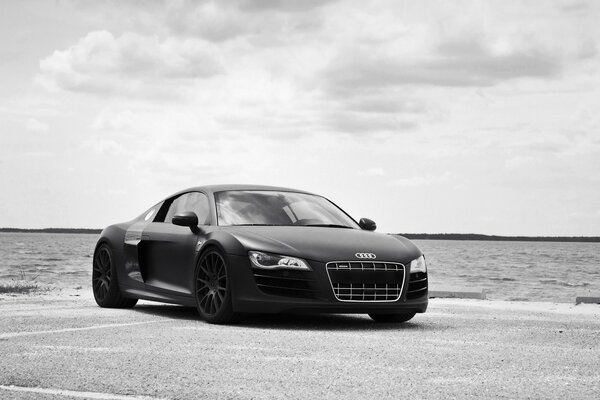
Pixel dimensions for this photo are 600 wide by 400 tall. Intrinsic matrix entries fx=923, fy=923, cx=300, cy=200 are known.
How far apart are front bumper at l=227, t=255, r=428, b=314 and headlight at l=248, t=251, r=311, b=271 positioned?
0.06 m

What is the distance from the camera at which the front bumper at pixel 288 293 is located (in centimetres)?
881

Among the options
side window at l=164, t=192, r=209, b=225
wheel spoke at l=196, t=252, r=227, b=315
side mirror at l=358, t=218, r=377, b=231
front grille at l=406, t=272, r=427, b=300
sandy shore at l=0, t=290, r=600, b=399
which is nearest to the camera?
sandy shore at l=0, t=290, r=600, b=399

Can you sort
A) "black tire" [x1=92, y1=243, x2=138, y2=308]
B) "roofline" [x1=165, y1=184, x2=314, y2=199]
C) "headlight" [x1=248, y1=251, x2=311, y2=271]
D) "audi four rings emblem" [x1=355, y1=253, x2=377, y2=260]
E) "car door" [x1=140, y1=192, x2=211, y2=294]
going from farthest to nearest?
1. "black tire" [x1=92, y1=243, x2=138, y2=308]
2. "roofline" [x1=165, y1=184, x2=314, y2=199]
3. "car door" [x1=140, y1=192, x2=211, y2=294]
4. "audi four rings emblem" [x1=355, y1=253, x2=377, y2=260]
5. "headlight" [x1=248, y1=251, x2=311, y2=271]

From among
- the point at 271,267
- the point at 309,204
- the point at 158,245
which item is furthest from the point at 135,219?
→ the point at 271,267

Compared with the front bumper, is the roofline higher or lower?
higher

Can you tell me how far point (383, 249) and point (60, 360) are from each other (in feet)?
12.5

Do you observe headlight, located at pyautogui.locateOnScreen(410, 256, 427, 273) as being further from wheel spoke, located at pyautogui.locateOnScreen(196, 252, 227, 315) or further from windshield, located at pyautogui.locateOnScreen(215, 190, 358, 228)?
wheel spoke, located at pyautogui.locateOnScreen(196, 252, 227, 315)

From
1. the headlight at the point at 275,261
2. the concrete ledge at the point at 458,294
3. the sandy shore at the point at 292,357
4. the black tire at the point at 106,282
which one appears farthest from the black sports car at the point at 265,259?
the concrete ledge at the point at 458,294

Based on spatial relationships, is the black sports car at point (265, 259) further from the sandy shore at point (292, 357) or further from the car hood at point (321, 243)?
the sandy shore at point (292, 357)

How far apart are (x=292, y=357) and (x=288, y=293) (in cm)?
218

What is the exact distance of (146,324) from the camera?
30.1 feet

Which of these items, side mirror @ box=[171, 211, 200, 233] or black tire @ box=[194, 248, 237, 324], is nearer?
black tire @ box=[194, 248, 237, 324]

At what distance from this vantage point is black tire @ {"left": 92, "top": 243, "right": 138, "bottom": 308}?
11227mm

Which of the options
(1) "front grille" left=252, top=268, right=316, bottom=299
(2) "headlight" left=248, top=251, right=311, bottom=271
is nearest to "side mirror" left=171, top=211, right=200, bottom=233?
(2) "headlight" left=248, top=251, right=311, bottom=271
